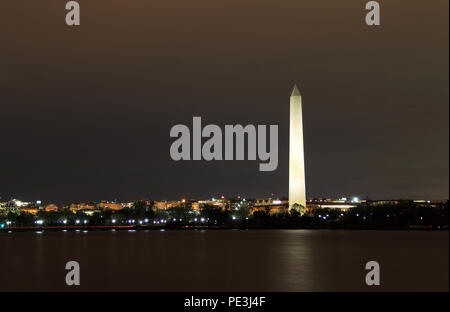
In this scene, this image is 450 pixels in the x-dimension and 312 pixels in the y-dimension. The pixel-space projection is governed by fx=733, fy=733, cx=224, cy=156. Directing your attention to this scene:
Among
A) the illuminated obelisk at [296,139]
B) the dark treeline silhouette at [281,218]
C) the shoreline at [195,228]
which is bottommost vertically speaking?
the shoreline at [195,228]

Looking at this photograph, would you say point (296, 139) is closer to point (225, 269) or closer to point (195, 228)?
point (225, 269)

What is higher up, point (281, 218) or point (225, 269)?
point (281, 218)

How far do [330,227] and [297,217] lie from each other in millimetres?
11638

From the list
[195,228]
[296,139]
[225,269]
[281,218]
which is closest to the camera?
[225,269]

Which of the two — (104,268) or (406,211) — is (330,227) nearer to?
(406,211)

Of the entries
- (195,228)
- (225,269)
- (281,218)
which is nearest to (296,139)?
(281,218)

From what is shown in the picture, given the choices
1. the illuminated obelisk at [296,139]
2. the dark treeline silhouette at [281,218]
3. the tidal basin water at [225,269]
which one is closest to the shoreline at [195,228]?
the dark treeline silhouette at [281,218]

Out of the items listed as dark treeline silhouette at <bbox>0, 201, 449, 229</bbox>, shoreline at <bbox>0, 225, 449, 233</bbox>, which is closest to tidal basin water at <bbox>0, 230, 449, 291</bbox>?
dark treeline silhouette at <bbox>0, 201, 449, 229</bbox>

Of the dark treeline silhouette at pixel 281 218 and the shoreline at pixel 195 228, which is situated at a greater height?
the dark treeline silhouette at pixel 281 218

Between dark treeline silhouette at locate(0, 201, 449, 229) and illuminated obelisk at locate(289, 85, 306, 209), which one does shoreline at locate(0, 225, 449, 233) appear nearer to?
dark treeline silhouette at locate(0, 201, 449, 229)

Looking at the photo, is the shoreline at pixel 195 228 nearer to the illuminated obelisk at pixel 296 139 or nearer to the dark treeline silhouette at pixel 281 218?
the dark treeline silhouette at pixel 281 218
